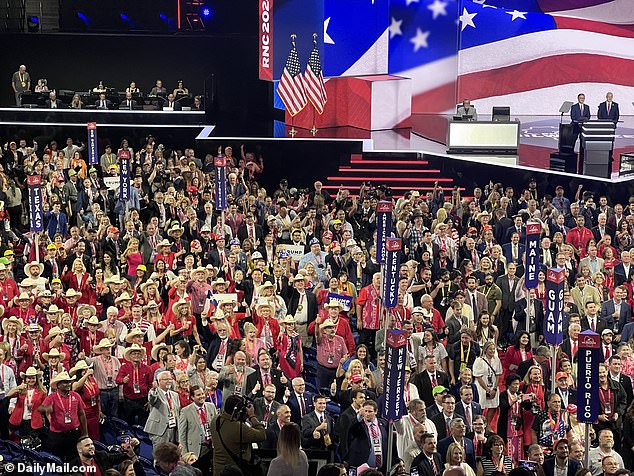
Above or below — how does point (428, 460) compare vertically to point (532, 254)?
below

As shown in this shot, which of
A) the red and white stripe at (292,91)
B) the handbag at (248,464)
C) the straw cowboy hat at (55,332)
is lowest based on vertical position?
the handbag at (248,464)

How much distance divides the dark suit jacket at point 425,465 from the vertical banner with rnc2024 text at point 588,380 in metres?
1.35

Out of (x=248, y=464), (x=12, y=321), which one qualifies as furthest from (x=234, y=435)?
(x=12, y=321)

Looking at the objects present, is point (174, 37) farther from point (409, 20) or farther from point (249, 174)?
point (249, 174)

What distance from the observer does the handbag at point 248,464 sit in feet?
34.4

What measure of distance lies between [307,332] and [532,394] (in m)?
3.34

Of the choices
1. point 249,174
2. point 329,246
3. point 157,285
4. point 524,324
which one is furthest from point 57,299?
point 249,174

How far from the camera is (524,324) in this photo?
15180 millimetres

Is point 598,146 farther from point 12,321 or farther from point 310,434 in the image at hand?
point 12,321

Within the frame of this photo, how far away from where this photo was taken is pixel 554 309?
1303 cm

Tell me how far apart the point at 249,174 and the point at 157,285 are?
10.2 metres

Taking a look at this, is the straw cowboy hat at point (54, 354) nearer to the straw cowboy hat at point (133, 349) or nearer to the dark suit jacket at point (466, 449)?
the straw cowboy hat at point (133, 349)

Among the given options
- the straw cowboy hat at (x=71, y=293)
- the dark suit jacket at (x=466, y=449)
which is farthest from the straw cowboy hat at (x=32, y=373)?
the dark suit jacket at (x=466, y=449)

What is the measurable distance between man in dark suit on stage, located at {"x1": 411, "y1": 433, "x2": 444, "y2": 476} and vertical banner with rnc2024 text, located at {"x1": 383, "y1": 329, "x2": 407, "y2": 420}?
44cm
